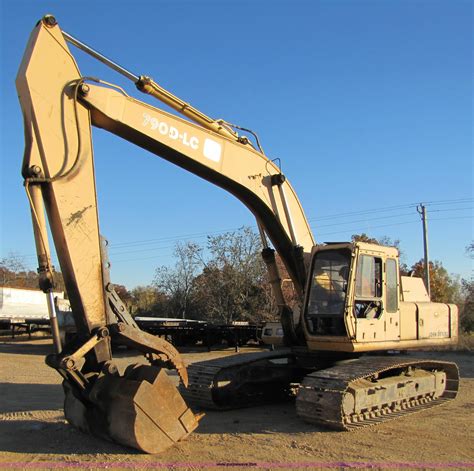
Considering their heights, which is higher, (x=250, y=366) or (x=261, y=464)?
(x=250, y=366)

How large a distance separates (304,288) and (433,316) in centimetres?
263

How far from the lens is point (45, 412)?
8.99 m

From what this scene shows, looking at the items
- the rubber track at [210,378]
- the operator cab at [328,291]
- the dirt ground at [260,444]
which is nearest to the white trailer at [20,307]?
the dirt ground at [260,444]

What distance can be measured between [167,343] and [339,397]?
2546 mm

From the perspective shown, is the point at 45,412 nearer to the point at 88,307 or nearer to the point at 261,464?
the point at 88,307

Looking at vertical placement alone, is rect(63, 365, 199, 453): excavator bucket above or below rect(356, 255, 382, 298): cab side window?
below

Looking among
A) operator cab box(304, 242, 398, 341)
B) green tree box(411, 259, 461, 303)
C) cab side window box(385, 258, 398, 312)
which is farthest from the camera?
green tree box(411, 259, 461, 303)

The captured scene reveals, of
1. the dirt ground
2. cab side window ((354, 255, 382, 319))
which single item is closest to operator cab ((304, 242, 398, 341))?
cab side window ((354, 255, 382, 319))

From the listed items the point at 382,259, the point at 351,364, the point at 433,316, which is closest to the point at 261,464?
the point at 351,364

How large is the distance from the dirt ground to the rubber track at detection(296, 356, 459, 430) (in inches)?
6.8

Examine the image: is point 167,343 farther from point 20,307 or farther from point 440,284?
point 440,284

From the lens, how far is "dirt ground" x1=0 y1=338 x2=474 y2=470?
6.12m

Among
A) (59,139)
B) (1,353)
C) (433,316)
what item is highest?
(59,139)

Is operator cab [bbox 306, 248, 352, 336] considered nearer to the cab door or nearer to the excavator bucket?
the cab door
